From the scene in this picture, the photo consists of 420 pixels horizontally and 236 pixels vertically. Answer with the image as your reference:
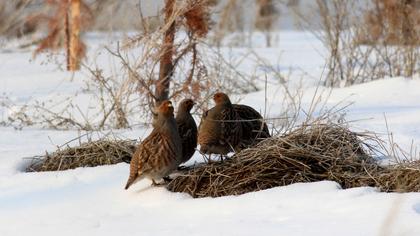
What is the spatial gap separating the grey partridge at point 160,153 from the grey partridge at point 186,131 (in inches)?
8.6

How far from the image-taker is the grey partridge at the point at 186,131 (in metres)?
6.26

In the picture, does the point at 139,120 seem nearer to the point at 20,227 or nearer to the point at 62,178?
the point at 62,178

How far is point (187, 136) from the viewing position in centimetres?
630

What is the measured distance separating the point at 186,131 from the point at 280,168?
0.83m

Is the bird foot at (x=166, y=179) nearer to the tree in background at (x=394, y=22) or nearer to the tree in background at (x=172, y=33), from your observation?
the tree in background at (x=172, y=33)

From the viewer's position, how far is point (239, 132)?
265 inches

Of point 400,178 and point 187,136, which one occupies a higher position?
point 187,136

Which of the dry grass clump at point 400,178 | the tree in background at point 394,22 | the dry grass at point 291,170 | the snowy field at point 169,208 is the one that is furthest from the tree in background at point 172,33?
the dry grass clump at point 400,178

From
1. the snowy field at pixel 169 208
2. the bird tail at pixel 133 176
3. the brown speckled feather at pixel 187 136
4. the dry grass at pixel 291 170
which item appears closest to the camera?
the snowy field at pixel 169 208

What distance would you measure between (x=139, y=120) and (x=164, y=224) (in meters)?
5.32

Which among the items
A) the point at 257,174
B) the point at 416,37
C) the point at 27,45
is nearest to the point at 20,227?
the point at 257,174

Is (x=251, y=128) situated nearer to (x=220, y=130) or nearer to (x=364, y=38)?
(x=220, y=130)

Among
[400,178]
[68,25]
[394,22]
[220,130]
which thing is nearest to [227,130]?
[220,130]

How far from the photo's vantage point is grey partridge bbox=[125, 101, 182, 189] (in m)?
5.88
